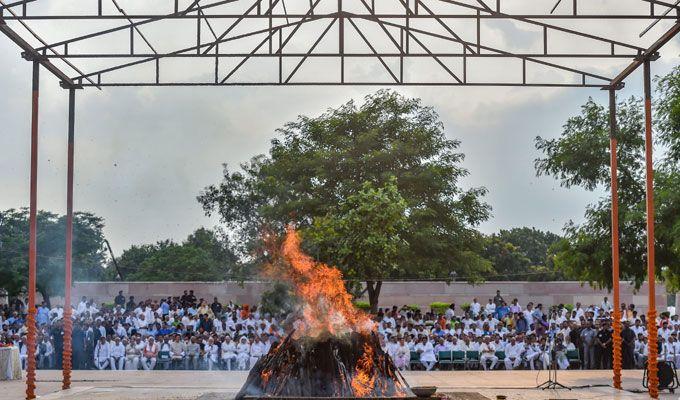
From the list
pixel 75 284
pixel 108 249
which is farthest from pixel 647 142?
pixel 108 249

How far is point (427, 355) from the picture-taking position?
91.5 ft

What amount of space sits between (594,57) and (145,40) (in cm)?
814

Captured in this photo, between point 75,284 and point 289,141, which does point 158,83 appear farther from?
point 75,284

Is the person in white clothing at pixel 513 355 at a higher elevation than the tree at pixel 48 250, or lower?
lower

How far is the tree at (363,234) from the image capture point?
100 ft

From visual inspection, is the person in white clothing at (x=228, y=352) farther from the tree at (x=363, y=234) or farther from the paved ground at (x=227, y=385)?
Result: the tree at (x=363, y=234)

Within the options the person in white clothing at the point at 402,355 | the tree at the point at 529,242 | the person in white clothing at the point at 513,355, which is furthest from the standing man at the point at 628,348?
the tree at the point at 529,242

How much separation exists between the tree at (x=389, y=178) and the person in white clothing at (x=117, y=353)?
8.68m

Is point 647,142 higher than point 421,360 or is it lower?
higher

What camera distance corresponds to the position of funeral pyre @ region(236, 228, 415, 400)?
15086 mm

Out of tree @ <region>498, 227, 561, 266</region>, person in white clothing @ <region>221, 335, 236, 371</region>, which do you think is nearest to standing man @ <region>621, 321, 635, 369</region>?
person in white clothing @ <region>221, 335, 236, 371</region>

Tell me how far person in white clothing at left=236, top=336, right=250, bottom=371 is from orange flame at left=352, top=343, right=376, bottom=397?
519 inches

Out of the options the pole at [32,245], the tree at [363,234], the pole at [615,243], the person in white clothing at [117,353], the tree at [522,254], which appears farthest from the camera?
the tree at [522,254]

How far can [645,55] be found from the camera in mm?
17906
